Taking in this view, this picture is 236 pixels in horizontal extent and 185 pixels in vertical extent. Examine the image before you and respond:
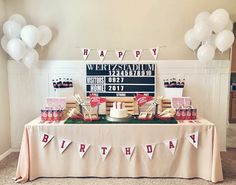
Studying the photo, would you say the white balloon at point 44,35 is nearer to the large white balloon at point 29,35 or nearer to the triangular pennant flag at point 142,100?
the large white balloon at point 29,35

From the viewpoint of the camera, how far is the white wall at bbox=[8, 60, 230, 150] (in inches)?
147

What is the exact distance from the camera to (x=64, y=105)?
11.0 feet

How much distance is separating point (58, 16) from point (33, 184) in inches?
89.4

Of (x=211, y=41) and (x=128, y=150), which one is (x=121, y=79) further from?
(x=211, y=41)

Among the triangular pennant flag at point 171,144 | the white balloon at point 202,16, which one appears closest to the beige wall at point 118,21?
the white balloon at point 202,16

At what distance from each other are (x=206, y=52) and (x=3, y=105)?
2.87 m

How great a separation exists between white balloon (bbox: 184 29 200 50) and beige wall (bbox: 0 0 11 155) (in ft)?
8.37

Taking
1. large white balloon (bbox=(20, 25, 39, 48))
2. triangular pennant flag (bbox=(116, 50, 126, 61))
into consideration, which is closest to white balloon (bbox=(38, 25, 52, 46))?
large white balloon (bbox=(20, 25, 39, 48))

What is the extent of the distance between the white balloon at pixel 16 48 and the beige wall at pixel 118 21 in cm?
49

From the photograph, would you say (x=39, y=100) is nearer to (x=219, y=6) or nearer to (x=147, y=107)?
(x=147, y=107)

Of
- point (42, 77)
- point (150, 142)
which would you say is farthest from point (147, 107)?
point (42, 77)

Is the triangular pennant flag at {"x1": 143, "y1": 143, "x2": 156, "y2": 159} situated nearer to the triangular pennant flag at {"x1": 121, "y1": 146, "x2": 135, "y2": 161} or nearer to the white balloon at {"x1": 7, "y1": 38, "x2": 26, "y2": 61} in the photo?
the triangular pennant flag at {"x1": 121, "y1": 146, "x2": 135, "y2": 161}

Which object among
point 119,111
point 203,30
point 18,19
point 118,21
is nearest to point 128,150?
point 119,111

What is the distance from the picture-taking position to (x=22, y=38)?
3391 mm
